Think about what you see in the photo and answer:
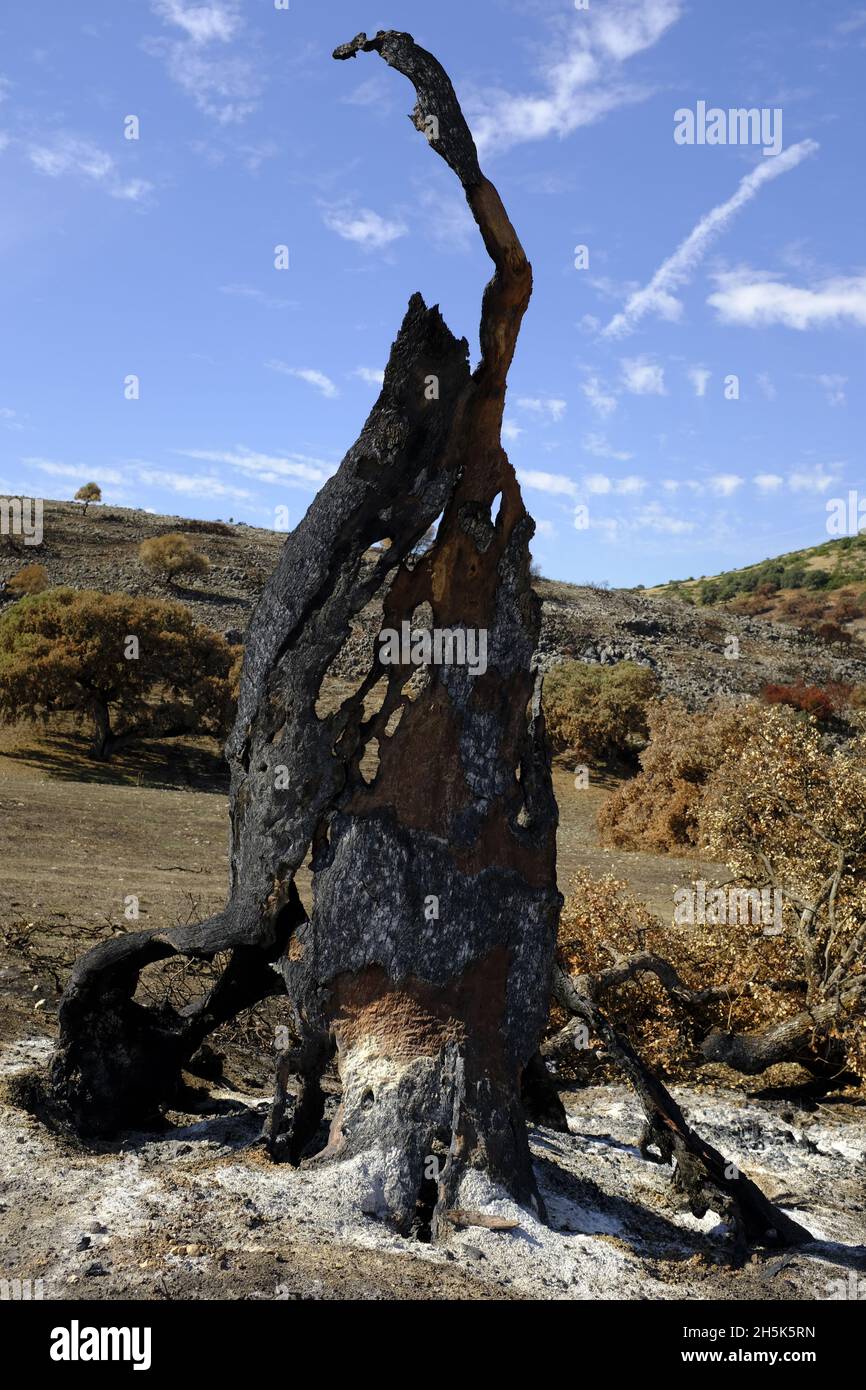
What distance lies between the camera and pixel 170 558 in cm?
4128

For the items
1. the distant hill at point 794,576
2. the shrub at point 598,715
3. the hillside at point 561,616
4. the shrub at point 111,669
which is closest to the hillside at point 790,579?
the distant hill at point 794,576

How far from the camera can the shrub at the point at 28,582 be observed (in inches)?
1433

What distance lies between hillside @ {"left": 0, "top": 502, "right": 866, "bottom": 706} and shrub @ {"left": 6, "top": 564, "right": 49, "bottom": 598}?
1.63 metres

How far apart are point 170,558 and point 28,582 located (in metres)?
5.92

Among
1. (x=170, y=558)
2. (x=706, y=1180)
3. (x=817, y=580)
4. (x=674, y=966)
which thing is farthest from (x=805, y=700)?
(x=817, y=580)

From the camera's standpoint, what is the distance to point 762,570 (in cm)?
7650

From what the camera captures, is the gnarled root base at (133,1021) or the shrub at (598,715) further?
the shrub at (598,715)

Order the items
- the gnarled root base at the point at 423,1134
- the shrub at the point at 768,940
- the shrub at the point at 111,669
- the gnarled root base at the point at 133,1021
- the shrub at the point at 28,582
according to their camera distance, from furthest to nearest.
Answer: the shrub at the point at 28,582 → the shrub at the point at 111,669 → the shrub at the point at 768,940 → the gnarled root base at the point at 133,1021 → the gnarled root base at the point at 423,1134

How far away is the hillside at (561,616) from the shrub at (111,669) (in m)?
7.26

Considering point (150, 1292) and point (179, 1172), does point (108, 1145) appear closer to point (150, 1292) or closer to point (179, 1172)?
point (179, 1172)

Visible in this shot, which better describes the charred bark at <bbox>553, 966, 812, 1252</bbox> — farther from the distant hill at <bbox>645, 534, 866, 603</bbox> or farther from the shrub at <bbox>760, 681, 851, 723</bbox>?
the distant hill at <bbox>645, 534, 866, 603</bbox>

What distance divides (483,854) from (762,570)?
7455 centimetres

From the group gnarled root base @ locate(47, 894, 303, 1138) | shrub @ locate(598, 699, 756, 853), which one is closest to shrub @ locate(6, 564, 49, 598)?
shrub @ locate(598, 699, 756, 853)

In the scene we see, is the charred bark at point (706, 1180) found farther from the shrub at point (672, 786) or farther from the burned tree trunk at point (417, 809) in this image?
the shrub at point (672, 786)
